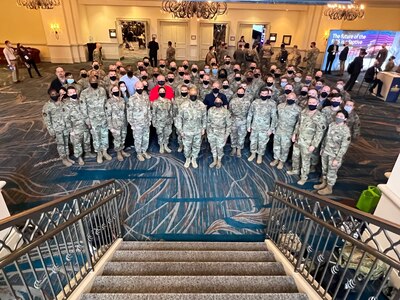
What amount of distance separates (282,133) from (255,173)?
1.04 m

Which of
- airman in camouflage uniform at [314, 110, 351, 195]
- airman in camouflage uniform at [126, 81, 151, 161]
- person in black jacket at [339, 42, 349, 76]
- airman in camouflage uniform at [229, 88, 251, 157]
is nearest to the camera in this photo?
airman in camouflage uniform at [314, 110, 351, 195]

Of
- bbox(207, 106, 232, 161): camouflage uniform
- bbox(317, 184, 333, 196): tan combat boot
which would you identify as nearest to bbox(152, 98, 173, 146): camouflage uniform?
bbox(207, 106, 232, 161): camouflage uniform

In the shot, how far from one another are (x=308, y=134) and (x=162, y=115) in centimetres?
311

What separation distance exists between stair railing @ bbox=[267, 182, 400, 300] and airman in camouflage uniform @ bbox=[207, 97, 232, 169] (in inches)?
81.2

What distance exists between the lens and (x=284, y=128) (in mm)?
5867

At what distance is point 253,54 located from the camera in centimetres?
1238

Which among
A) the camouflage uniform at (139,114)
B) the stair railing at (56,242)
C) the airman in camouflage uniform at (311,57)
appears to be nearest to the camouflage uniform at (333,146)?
the camouflage uniform at (139,114)

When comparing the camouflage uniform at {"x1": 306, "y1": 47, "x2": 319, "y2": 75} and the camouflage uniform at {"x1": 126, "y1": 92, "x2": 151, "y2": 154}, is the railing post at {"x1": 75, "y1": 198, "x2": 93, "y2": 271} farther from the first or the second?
the camouflage uniform at {"x1": 306, "y1": 47, "x2": 319, "y2": 75}

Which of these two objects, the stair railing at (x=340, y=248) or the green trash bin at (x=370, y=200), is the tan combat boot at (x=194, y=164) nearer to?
the stair railing at (x=340, y=248)

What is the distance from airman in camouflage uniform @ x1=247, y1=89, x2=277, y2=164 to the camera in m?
5.87

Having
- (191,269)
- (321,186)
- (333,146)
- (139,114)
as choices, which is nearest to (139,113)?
(139,114)

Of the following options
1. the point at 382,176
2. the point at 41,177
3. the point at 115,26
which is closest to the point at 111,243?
the point at 41,177

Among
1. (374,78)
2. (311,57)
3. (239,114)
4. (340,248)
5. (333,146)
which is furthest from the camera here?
(311,57)

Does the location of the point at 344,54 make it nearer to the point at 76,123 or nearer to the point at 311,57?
the point at 311,57
